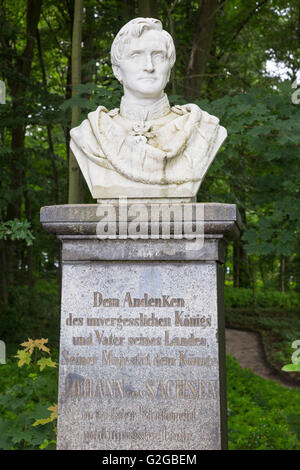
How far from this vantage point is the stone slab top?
3.54 meters

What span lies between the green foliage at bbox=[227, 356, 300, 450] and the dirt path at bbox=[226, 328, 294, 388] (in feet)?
2.41

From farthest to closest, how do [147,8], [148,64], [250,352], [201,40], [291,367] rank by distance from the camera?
[250,352] → [201,40] → [147,8] → [148,64] → [291,367]

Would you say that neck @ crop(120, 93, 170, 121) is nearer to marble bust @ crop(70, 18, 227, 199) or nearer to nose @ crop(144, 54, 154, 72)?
marble bust @ crop(70, 18, 227, 199)

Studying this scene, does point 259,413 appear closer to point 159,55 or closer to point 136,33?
point 159,55

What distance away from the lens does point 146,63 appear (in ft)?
12.8

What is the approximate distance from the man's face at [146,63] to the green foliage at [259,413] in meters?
3.15

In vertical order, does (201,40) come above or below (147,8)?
above

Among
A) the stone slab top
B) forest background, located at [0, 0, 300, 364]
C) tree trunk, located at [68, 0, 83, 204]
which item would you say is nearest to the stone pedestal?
the stone slab top

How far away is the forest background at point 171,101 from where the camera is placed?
614 cm

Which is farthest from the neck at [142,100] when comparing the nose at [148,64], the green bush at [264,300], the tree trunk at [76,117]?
the green bush at [264,300]

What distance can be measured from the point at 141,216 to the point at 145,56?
1.13 metres

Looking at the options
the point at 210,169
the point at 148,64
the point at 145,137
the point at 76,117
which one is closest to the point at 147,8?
the point at 76,117

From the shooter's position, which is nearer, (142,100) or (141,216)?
(141,216)

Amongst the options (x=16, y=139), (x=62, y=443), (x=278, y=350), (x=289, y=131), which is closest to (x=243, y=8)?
(x=16, y=139)
